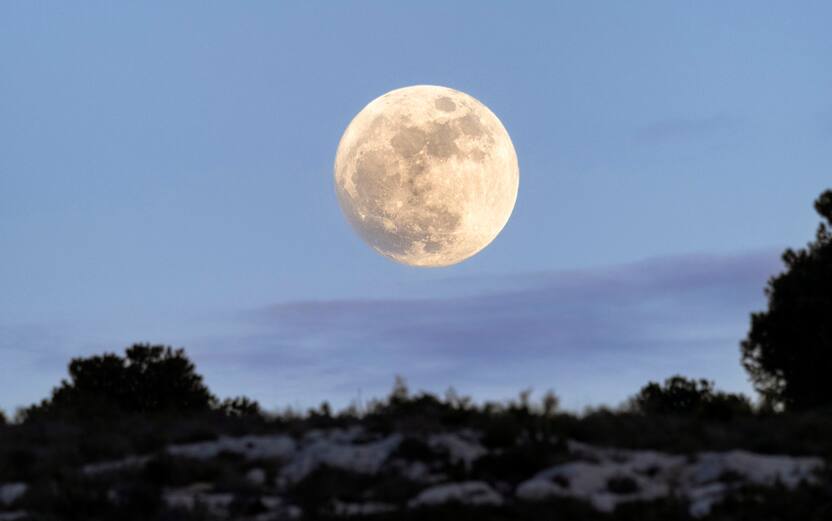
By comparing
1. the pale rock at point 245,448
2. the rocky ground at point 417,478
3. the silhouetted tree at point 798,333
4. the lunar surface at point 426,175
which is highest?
the lunar surface at point 426,175

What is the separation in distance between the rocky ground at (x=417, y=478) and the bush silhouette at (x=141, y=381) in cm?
2087

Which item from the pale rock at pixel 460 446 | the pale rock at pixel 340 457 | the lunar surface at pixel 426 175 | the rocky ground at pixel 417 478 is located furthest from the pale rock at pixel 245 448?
the lunar surface at pixel 426 175

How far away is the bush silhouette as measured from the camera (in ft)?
158

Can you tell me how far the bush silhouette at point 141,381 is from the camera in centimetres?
4803

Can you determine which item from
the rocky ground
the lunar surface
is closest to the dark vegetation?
the rocky ground

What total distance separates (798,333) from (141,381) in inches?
1028

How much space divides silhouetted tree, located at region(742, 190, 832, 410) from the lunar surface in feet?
36.6

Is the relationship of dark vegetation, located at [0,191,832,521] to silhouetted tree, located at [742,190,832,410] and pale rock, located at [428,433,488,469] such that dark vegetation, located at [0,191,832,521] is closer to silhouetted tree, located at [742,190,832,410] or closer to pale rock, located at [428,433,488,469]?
pale rock, located at [428,433,488,469]

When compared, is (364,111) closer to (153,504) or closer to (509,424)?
(509,424)

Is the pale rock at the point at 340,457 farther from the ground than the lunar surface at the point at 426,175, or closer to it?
closer to it

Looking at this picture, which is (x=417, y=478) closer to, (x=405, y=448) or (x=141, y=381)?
(x=405, y=448)

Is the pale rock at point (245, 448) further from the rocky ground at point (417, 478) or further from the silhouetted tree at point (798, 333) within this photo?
the silhouetted tree at point (798, 333)

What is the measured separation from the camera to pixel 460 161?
1768 inches

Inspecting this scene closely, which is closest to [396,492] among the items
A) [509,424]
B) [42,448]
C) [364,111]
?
[509,424]
